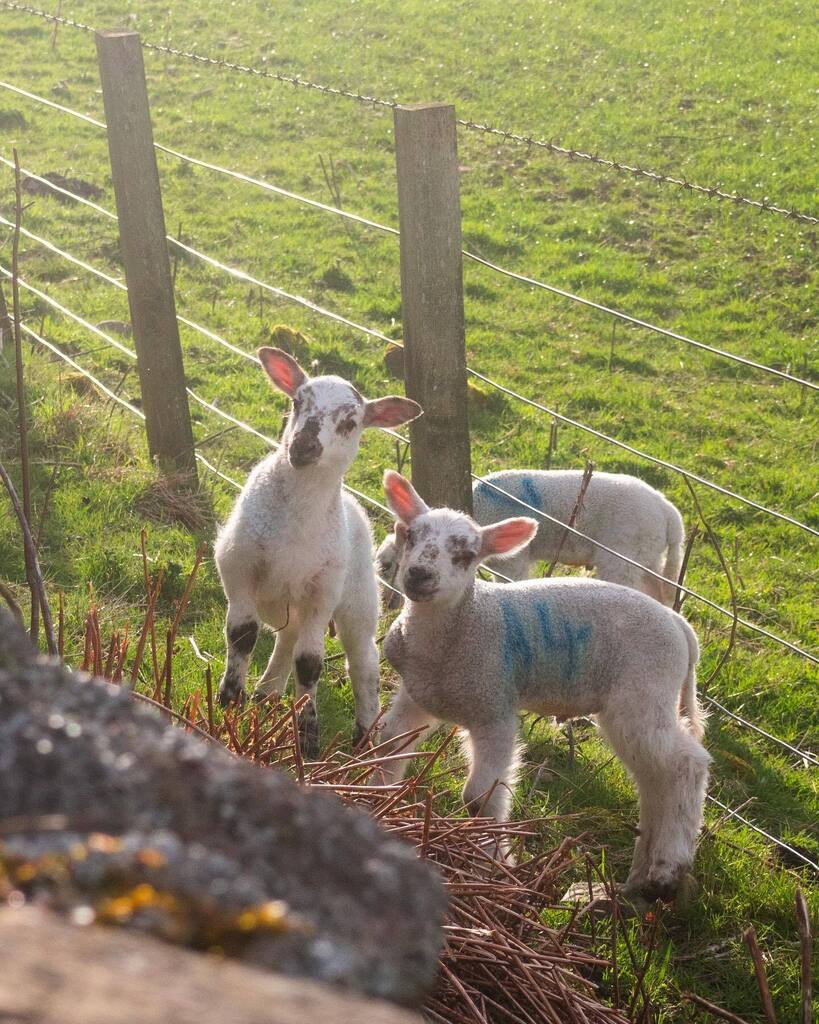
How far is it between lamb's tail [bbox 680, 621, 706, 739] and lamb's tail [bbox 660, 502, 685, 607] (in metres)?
1.79

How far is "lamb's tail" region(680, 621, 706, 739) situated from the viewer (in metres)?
4.43

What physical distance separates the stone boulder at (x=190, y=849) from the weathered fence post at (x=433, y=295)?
365cm

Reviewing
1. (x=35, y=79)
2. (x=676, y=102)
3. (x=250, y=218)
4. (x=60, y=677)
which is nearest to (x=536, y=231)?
(x=250, y=218)

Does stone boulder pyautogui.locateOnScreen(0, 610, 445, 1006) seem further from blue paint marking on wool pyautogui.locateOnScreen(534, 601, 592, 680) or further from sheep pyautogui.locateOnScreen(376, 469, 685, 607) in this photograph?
sheep pyautogui.locateOnScreen(376, 469, 685, 607)

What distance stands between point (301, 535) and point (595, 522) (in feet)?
8.22

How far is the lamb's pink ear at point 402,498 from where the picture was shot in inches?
162

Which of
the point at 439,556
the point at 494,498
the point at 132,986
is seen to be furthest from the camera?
the point at 494,498

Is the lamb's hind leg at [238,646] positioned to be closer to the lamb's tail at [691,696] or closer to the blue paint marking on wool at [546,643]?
the blue paint marking on wool at [546,643]

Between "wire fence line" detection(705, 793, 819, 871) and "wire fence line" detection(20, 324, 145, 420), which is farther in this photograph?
"wire fence line" detection(20, 324, 145, 420)

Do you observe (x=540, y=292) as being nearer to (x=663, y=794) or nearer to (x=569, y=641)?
(x=569, y=641)

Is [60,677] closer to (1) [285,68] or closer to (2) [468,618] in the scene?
(2) [468,618]

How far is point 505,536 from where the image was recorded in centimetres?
418

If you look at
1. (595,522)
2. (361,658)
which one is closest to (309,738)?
(361,658)

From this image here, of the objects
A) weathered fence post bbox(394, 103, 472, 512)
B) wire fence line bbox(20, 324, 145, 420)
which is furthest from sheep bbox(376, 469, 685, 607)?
wire fence line bbox(20, 324, 145, 420)
